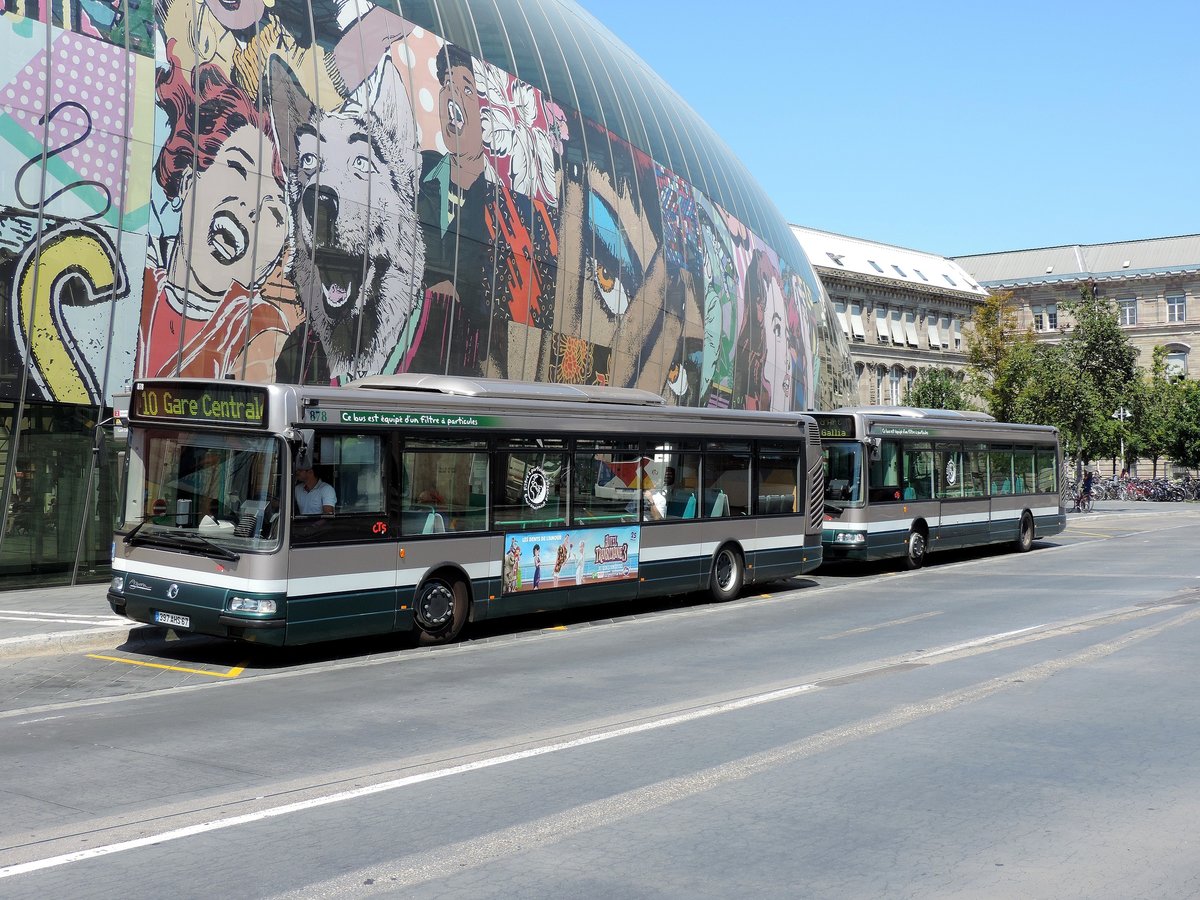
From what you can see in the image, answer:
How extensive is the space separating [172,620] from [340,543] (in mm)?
1730

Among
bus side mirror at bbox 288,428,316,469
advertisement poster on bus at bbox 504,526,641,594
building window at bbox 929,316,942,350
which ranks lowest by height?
advertisement poster on bus at bbox 504,526,641,594

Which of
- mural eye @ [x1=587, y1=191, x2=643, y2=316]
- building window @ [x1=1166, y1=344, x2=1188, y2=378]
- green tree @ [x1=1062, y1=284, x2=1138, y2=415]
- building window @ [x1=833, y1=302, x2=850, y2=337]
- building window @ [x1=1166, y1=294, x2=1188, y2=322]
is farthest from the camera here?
building window @ [x1=1166, y1=294, x2=1188, y2=322]

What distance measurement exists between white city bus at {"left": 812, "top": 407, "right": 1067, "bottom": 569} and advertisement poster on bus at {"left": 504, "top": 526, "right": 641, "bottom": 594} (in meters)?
6.95

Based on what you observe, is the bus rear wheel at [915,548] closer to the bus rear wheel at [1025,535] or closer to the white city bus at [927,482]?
the white city bus at [927,482]

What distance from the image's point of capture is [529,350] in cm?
2709

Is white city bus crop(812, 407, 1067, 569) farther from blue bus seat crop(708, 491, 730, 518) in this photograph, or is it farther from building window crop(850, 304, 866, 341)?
building window crop(850, 304, 866, 341)

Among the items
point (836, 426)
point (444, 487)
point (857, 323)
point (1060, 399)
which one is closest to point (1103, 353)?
point (1060, 399)

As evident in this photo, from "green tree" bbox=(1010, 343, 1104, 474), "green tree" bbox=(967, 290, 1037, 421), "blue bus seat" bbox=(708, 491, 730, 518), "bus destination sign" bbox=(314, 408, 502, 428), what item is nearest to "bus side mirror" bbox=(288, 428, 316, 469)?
"bus destination sign" bbox=(314, 408, 502, 428)

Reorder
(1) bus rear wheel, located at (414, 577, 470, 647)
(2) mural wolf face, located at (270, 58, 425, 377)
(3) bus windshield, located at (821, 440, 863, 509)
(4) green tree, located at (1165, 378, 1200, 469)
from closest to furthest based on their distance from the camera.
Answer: (1) bus rear wheel, located at (414, 577, 470, 647), (2) mural wolf face, located at (270, 58, 425, 377), (3) bus windshield, located at (821, 440, 863, 509), (4) green tree, located at (1165, 378, 1200, 469)

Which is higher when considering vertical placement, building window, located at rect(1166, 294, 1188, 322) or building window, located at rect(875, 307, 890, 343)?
building window, located at rect(1166, 294, 1188, 322)

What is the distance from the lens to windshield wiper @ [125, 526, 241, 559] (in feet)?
37.3

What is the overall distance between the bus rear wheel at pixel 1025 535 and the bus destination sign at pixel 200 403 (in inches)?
817

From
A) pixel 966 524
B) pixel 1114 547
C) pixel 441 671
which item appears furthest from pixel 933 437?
pixel 441 671

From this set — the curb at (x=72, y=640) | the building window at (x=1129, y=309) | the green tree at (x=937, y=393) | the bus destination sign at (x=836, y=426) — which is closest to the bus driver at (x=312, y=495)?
the curb at (x=72, y=640)
